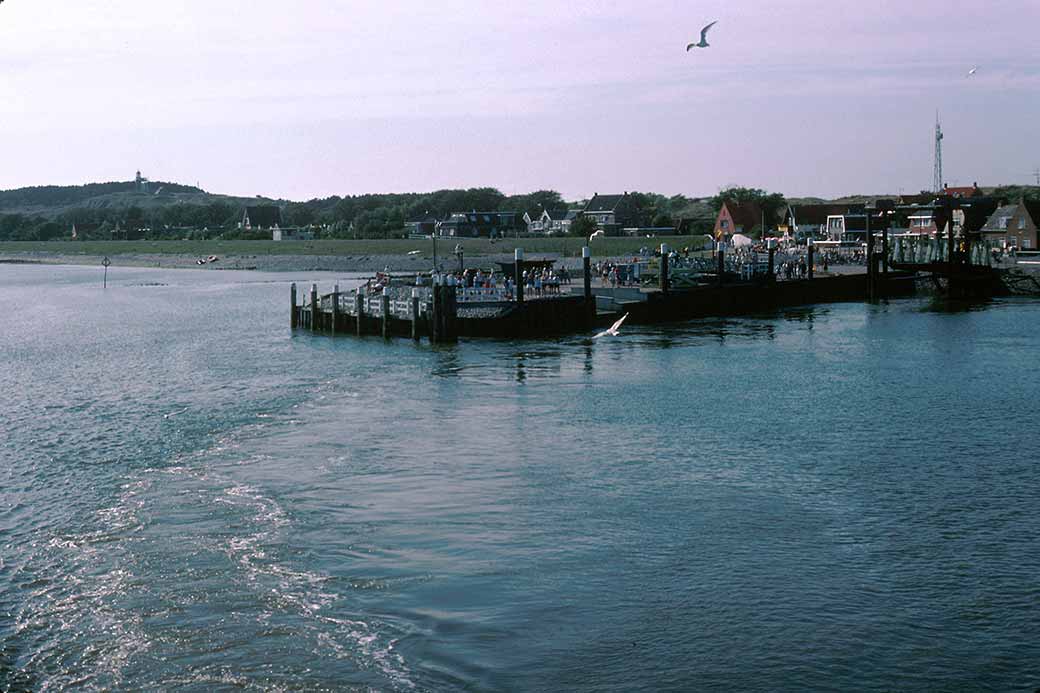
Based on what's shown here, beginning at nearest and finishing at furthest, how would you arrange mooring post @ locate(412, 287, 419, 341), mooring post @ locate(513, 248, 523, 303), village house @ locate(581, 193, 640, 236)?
1. mooring post @ locate(513, 248, 523, 303)
2. mooring post @ locate(412, 287, 419, 341)
3. village house @ locate(581, 193, 640, 236)

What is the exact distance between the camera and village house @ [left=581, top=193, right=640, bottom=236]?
6746 inches

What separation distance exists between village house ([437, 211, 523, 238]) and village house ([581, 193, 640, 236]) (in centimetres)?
1261

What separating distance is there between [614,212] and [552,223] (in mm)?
12403

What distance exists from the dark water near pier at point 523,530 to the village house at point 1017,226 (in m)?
80.7

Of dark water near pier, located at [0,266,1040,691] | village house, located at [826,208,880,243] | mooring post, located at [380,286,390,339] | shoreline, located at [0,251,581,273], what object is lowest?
dark water near pier, located at [0,266,1040,691]

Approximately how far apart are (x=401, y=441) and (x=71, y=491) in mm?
7795

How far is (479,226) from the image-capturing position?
177375 millimetres

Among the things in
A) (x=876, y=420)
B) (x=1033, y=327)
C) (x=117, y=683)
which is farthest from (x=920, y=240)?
(x=117, y=683)

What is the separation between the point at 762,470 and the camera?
24.0 meters

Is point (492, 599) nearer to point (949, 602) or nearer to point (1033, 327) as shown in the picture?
point (949, 602)

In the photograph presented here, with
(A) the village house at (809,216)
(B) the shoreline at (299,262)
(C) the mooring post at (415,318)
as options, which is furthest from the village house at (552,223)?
(C) the mooring post at (415,318)

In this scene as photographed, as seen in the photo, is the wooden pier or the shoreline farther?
the shoreline

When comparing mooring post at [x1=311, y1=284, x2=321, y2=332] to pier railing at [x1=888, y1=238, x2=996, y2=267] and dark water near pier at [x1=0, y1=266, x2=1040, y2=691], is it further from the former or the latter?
pier railing at [x1=888, y1=238, x2=996, y2=267]

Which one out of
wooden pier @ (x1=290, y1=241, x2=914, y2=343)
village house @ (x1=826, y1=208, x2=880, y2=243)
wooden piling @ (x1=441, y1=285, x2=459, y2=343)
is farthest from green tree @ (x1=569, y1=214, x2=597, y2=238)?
wooden piling @ (x1=441, y1=285, x2=459, y2=343)
